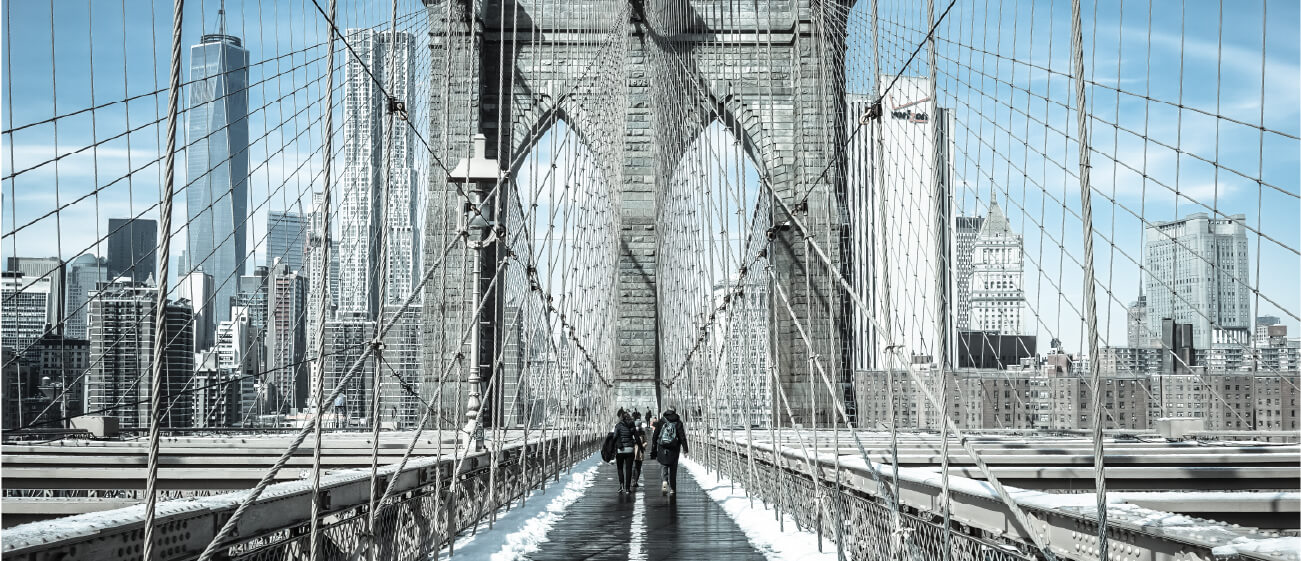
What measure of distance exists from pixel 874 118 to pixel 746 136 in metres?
22.9

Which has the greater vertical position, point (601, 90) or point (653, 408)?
point (601, 90)

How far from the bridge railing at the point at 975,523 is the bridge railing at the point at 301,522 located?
2213 millimetres

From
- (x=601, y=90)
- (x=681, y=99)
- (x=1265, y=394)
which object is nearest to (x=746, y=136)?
(x=681, y=99)

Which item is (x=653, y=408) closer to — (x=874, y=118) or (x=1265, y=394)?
(x=1265, y=394)

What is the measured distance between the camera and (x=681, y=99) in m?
26.8

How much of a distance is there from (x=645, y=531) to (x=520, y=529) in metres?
0.90

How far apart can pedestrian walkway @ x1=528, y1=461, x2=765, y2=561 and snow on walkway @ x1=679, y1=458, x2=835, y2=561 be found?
0.10 meters

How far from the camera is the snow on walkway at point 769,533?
23.4ft

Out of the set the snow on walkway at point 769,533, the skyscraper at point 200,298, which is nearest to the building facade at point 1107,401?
the snow on walkway at point 769,533

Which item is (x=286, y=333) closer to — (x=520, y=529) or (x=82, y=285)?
(x=82, y=285)

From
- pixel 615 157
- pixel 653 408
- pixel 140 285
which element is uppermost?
pixel 615 157

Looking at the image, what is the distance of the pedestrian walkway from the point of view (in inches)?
290

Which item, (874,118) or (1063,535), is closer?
(1063,535)

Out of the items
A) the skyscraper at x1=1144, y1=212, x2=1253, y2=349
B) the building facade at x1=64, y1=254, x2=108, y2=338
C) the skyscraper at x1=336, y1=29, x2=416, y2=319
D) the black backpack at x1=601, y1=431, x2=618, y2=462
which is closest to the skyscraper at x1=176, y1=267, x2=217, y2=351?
the building facade at x1=64, y1=254, x2=108, y2=338
